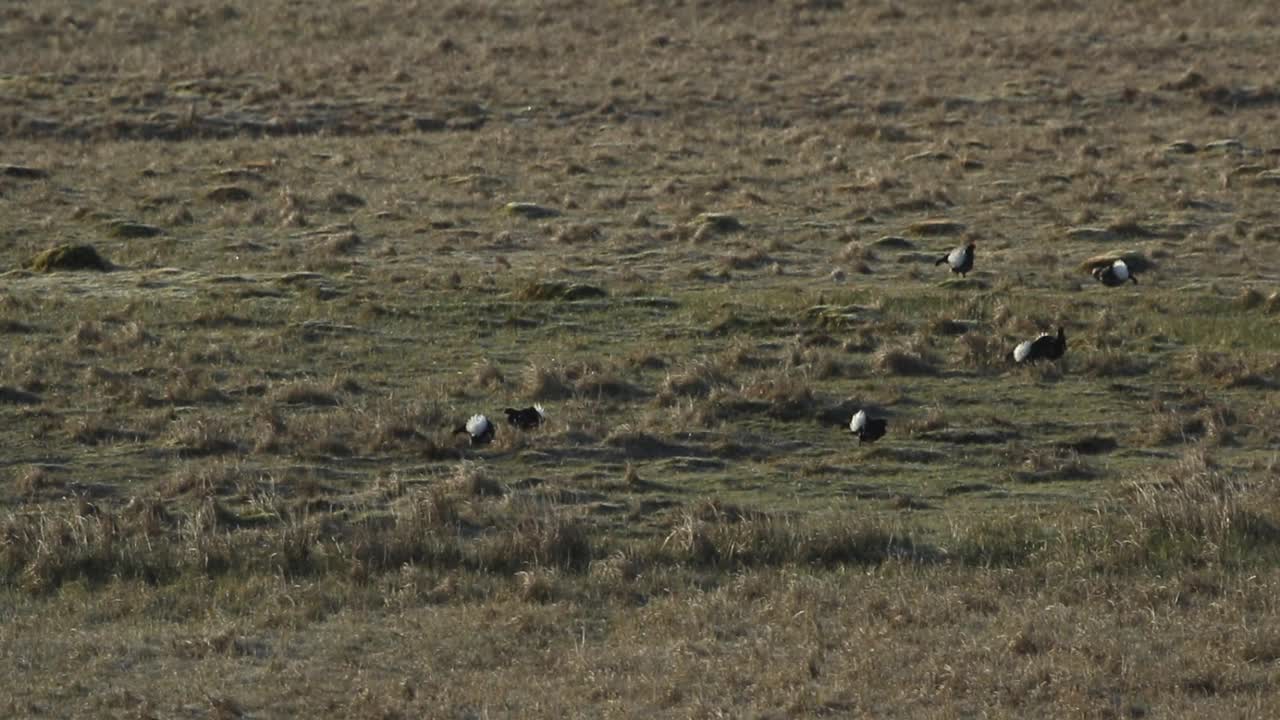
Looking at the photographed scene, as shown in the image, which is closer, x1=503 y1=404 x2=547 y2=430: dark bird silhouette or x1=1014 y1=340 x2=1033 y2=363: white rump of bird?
x1=503 y1=404 x2=547 y2=430: dark bird silhouette

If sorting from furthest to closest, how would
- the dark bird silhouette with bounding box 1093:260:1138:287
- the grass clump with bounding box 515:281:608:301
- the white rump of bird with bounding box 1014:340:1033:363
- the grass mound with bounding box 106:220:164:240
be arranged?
1. the grass mound with bounding box 106:220:164:240
2. the dark bird silhouette with bounding box 1093:260:1138:287
3. the grass clump with bounding box 515:281:608:301
4. the white rump of bird with bounding box 1014:340:1033:363

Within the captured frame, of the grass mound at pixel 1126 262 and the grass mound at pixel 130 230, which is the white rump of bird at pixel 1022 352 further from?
the grass mound at pixel 130 230

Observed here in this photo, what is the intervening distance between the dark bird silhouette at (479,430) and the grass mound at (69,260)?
10.3 meters

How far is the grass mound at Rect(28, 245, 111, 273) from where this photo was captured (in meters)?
25.5

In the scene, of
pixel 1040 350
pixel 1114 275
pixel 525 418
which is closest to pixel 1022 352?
pixel 1040 350

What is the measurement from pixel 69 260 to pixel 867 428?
13.0 m

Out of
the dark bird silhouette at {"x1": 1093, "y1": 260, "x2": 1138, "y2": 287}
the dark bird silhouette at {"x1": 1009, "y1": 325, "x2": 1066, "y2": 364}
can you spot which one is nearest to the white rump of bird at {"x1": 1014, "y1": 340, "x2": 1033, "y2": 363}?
the dark bird silhouette at {"x1": 1009, "y1": 325, "x2": 1066, "y2": 364}

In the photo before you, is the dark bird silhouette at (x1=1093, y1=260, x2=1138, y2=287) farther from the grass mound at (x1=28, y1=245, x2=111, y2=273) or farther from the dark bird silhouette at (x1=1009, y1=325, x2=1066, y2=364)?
the grass mound at (x1=28, y1=245, x2=111, y2=273)

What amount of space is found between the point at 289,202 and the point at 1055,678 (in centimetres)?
2152

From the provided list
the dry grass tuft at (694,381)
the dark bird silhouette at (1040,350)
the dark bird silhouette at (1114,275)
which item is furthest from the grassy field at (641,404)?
the dark bird silhouette at (1114,275)

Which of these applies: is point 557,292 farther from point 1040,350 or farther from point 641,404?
point 1040,350

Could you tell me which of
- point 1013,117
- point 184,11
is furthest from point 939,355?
point 184,11

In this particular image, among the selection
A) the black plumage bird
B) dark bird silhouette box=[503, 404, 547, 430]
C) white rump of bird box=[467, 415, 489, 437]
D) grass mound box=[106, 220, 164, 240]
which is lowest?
the black plumage bird

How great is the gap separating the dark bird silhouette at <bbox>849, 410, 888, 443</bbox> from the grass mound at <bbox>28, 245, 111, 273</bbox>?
12319 mm
